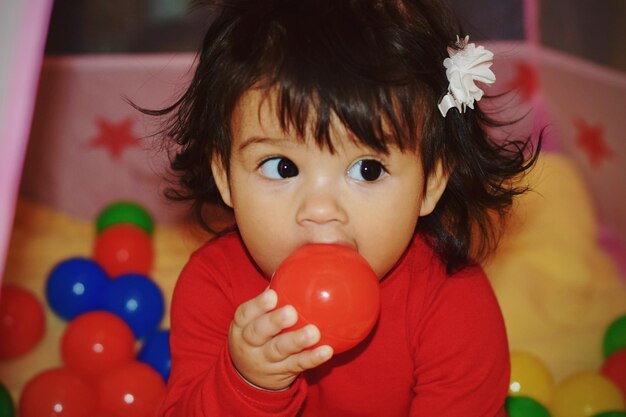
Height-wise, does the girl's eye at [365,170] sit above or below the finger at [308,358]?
above

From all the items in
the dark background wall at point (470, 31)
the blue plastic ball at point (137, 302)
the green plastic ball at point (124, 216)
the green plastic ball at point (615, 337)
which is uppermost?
the dark background wall at point (470, 31)

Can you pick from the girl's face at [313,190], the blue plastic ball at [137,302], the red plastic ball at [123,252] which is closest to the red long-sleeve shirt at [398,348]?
the girl's face at [313,190]

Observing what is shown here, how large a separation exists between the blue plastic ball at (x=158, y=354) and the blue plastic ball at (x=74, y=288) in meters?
0.14

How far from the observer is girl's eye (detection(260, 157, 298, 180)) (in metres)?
0.86

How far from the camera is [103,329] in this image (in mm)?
1320

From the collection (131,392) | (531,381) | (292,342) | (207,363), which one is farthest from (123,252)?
(292,342)

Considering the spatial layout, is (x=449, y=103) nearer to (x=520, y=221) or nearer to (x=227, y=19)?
(x=227, y=19)

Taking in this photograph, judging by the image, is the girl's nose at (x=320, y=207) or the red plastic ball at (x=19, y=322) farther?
the red plastic ball at (x=19, y=322)

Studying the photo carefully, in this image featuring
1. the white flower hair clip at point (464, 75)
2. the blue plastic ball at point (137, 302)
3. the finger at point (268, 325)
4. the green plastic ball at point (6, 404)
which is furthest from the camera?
the blue plastic ball at point (137, 302)

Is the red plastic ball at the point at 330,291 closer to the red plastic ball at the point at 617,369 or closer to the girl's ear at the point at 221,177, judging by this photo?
the girl's ear at the point at 221,177

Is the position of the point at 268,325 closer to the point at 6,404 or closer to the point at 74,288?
the point at 6,404

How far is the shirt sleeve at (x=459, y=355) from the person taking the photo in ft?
3.16

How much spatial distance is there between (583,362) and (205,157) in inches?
26.8

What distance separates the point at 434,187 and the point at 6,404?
628 mm
